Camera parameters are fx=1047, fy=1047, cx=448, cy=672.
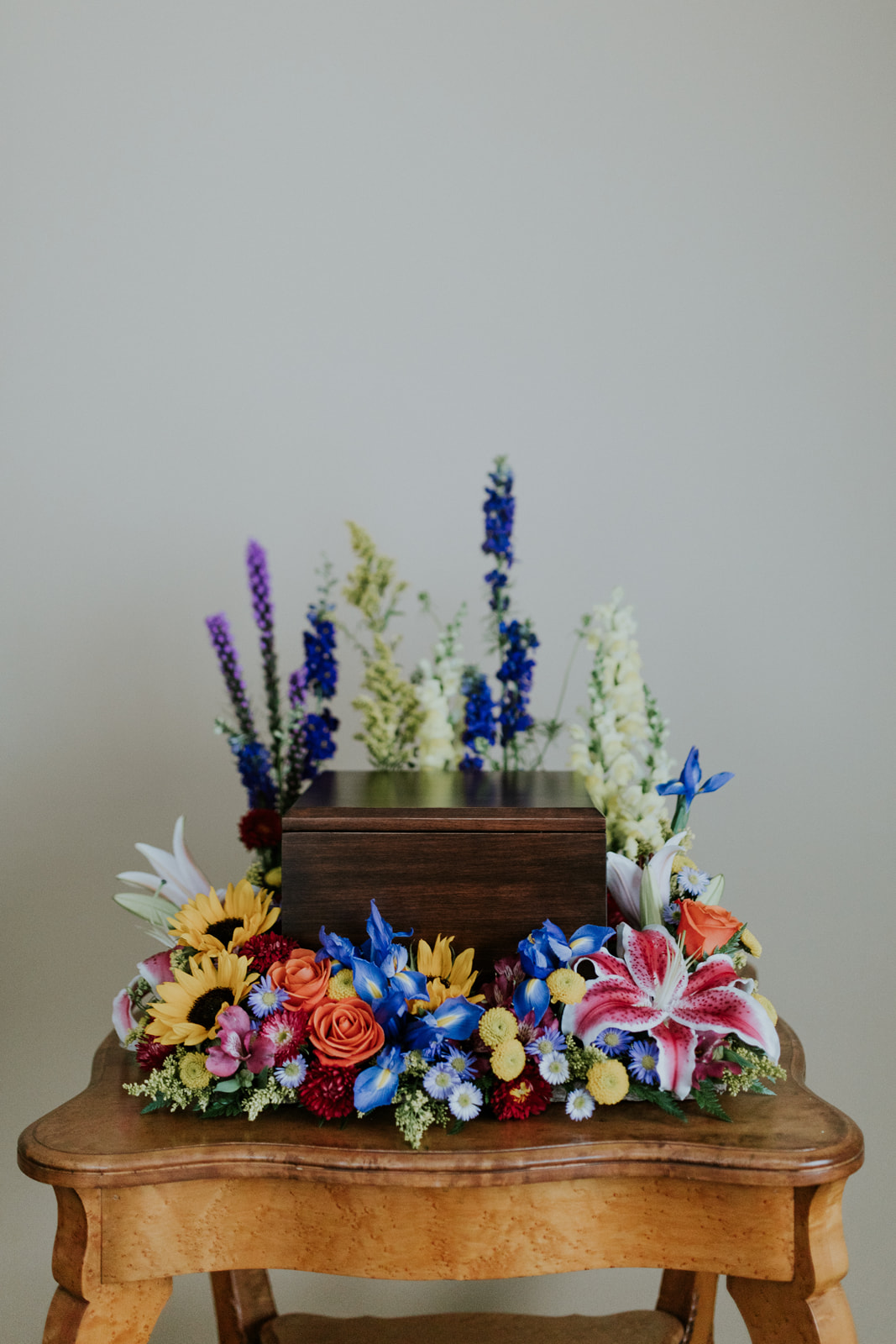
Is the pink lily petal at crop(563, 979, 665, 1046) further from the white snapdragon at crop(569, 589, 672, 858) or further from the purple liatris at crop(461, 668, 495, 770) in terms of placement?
the purple liatris at crop(461, 668, 495, 770)

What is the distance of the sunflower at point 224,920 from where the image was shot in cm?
107

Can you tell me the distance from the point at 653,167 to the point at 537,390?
0.43 m

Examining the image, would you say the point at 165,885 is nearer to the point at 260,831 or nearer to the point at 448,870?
the point at 260,831

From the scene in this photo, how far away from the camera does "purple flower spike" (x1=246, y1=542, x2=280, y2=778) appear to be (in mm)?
1416

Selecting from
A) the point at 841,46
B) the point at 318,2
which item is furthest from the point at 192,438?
the point at 841,46

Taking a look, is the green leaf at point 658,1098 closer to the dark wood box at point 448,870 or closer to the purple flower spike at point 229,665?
the dark wood box at point 448,870

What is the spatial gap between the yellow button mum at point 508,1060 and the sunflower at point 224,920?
0.96 ft

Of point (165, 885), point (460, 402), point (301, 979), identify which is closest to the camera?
point (301, 979)

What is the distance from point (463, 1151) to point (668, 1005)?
0.23 m

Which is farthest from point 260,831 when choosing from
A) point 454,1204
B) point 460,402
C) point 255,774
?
point 460,402

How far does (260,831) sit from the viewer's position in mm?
1309

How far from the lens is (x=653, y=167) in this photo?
180 cm

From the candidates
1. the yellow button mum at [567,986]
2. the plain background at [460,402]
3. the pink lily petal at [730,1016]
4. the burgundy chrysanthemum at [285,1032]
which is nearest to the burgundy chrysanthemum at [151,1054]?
the burgundy chrysanthemum at [285,1032]

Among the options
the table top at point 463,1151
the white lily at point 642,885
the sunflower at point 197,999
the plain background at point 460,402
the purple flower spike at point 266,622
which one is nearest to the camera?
the table top at point 463,1151
